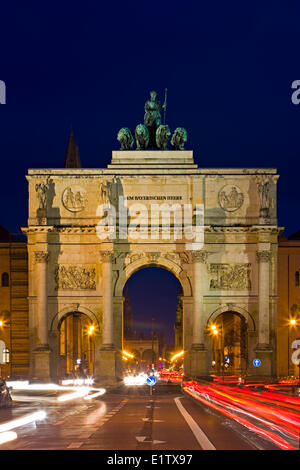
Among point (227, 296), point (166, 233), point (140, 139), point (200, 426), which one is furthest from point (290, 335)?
point (200, 426)

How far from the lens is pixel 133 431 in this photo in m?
21.7

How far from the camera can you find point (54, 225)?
211 ft

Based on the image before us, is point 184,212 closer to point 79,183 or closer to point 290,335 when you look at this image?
point 79,183

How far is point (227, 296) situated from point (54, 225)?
13836 millimetres

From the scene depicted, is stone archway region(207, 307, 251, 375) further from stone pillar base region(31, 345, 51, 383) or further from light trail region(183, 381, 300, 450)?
light trail region(183, 381, 300, 450)

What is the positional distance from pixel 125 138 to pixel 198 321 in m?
14.8

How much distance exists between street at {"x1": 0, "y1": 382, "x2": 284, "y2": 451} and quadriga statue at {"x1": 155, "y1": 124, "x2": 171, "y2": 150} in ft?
117

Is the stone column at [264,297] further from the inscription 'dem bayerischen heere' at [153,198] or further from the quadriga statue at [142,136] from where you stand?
the quadriga statue at [142,136]

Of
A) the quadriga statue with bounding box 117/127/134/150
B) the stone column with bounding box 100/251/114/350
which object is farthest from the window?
the quadriga statue with bounding box 117/127/134/150

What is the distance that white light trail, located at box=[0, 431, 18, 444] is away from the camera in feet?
61.7

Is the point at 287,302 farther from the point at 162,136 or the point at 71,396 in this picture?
the point at 71,396

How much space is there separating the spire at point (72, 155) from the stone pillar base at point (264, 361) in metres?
61.4

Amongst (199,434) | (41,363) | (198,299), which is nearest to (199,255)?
(198,299)

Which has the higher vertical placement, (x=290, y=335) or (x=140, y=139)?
(x=140, y=139)
